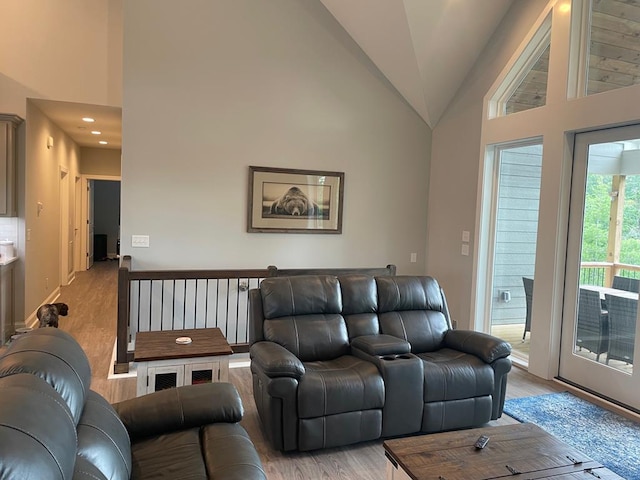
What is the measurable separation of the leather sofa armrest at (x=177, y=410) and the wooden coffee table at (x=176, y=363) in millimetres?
745

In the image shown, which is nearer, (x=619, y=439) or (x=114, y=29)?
(x=619, y=439)

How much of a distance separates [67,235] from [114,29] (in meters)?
4.56

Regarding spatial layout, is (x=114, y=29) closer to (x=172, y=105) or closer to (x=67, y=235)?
(x=172, y=105)

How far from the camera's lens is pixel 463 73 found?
5.40 meters

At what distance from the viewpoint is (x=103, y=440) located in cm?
165

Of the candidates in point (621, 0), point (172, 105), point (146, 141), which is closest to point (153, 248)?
point (146, 141)

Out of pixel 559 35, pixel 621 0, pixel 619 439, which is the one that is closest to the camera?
pixel 619 439

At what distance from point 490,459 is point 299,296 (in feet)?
5.90

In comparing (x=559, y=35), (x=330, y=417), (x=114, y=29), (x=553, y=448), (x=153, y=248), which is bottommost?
(x=330, y=417)

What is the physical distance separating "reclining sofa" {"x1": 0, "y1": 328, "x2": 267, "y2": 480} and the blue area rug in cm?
236

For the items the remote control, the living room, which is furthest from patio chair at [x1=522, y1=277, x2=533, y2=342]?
the remote control

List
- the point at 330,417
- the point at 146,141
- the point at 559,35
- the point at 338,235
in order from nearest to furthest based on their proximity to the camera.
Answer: the point at 330,417 → the point at 559,35 → the point at 146,141 → the point at 338,235

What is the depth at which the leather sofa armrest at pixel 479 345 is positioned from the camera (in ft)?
10.8

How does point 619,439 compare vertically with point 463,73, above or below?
below
